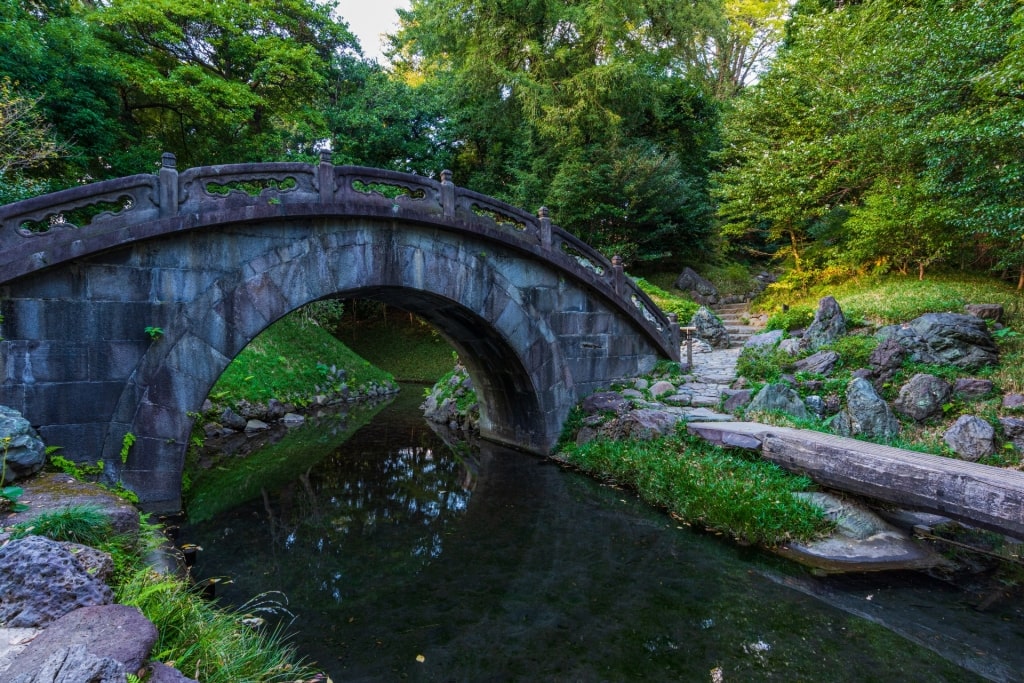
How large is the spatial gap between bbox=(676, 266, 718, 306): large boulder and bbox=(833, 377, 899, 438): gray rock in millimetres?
13895

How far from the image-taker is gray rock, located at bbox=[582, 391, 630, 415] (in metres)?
10.3

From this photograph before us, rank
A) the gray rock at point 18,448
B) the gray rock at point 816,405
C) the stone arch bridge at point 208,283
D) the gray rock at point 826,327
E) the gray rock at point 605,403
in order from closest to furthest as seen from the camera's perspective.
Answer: the gray rock at point 18,448
the stone arch bridge at point 208,283
the gray rock at point 816,405
the gray rock at point 605,403
the gray rock at point 826,327

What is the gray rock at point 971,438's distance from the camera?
7727mm

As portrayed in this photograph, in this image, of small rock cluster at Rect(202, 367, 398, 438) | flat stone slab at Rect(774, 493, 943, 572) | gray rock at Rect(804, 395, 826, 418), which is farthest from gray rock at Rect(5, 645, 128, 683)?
small rock cluster at Rect(202, 367, 398, 438)

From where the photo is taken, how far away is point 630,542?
21.7 ft

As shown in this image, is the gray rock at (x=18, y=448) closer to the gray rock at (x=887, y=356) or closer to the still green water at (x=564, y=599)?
the still green water at (x=564, y=599)

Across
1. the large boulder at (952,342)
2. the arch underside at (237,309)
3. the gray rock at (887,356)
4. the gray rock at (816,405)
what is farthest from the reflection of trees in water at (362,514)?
the large boulder at (952,342)

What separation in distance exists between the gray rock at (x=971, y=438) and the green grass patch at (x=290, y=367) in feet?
50.0

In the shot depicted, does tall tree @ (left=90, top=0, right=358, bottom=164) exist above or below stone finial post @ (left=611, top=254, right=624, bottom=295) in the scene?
above

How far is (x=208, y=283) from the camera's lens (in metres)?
7.28

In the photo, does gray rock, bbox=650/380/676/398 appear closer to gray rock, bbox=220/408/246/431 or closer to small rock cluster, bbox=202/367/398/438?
small rock cluster, bbox=202/367/398/438

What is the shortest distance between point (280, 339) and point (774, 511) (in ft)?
56.6

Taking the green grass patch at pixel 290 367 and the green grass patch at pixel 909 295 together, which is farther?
the green grass patch at pixel 290 367

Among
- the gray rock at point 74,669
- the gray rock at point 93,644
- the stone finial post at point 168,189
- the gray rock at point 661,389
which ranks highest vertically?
the stone finial post at point 168,189
